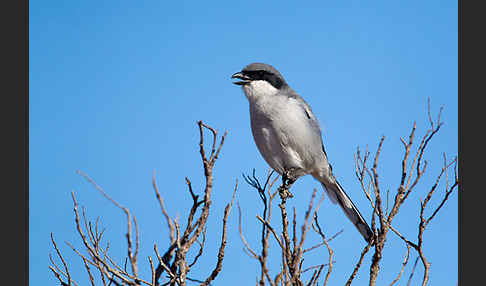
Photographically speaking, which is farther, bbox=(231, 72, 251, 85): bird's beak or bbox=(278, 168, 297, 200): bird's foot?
bbox=(231, 72, 251, 85): bird's beak

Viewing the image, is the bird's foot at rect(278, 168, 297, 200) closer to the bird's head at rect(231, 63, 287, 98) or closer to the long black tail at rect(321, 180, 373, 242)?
the long black tail at rect(321, 180, 373, 242)

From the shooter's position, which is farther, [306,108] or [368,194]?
[306,108]

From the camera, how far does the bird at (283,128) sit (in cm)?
359

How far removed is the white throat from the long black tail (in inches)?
42.8

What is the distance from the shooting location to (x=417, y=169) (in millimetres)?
2826

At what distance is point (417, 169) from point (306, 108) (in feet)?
4.06

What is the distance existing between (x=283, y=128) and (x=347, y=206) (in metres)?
1.01

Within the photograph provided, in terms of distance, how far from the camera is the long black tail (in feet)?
12.0

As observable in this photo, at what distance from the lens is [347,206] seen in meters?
3.97

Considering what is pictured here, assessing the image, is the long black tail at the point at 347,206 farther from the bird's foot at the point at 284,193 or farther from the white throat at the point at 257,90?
the white throat at the point at 257,90

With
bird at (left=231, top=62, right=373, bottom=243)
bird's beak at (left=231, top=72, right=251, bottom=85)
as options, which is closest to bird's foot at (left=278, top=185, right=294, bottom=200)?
bird at (left=231, top=62, right=373, bottom=243)

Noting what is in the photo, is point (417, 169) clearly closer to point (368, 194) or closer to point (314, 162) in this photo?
point (368, 194)

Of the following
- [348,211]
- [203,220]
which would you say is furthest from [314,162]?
[203,220]

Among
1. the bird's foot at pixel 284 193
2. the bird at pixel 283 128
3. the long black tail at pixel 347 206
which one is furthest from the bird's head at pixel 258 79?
the long black tail at pixel 347 206
